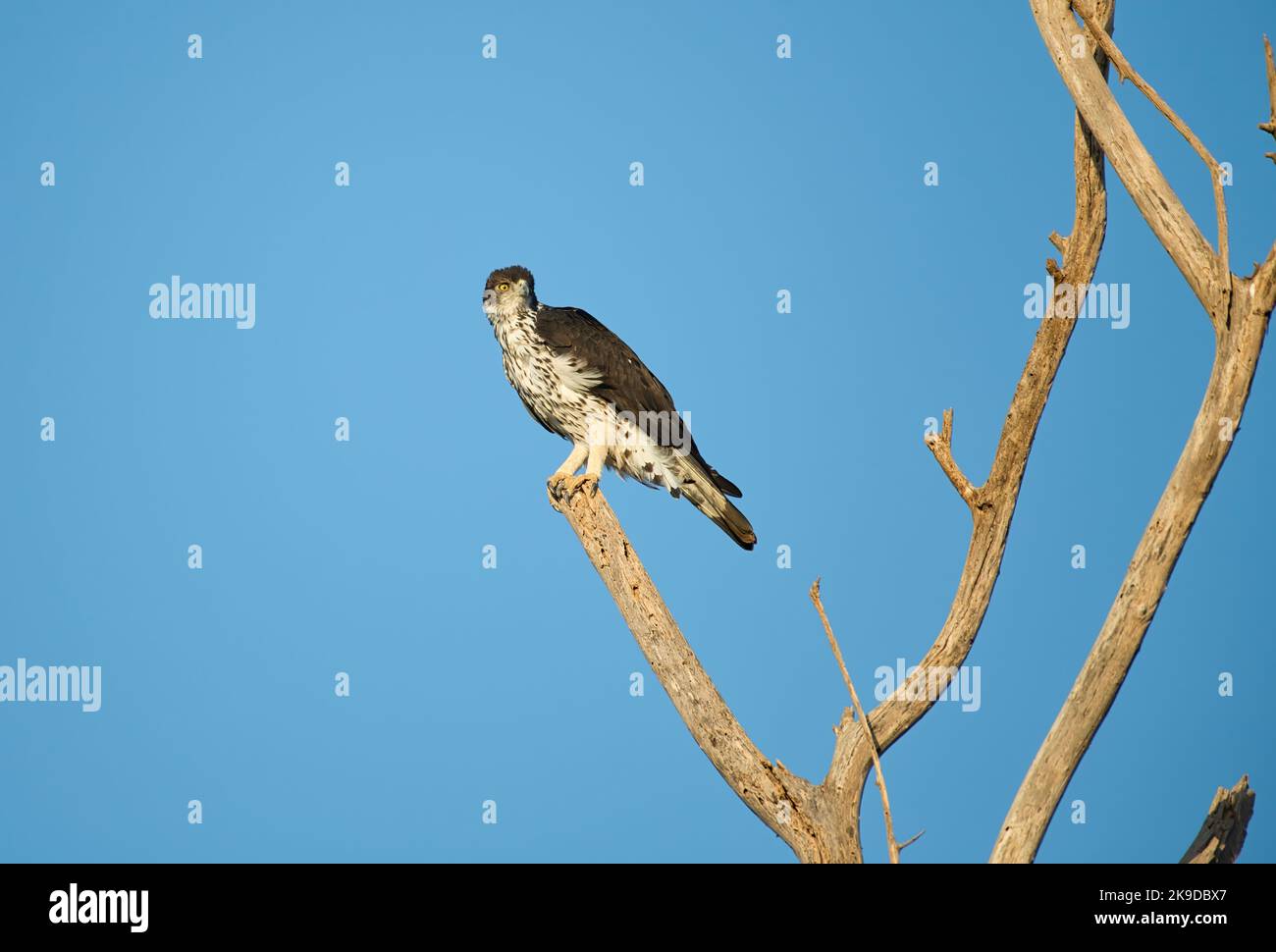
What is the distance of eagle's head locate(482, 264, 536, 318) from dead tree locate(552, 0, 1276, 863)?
5.89 feet

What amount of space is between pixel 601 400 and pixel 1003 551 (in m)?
2.46

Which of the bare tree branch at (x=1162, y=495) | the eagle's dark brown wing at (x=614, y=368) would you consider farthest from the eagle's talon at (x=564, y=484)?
the bare tree branch at (x=1162, y=495)

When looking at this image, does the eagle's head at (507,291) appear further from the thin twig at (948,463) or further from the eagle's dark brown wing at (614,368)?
the thin twig at (948,463)

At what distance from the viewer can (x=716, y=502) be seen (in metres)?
7.15

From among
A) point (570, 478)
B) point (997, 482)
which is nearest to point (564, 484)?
point (570, 478)

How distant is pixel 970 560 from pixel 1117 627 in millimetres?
886

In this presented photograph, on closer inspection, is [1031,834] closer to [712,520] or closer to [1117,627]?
[1117,627]

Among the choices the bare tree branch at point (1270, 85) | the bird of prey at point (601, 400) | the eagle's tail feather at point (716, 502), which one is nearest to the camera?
the bare tree branch at point (1270, 85)

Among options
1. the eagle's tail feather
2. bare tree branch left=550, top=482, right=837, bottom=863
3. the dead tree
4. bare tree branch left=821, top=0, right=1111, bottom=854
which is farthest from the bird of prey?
bare tree branch left=821, top=0, right=1111, bottom=854

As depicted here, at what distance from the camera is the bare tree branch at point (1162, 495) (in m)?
4.76

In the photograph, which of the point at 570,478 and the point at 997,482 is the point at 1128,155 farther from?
the point at 570,478
